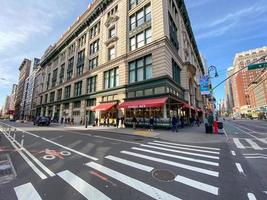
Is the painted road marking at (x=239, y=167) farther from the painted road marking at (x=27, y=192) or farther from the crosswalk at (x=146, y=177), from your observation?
the painted road marking at (x=27, y=192)

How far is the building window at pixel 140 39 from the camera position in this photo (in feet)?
77.3

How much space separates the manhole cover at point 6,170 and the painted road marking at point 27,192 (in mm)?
907

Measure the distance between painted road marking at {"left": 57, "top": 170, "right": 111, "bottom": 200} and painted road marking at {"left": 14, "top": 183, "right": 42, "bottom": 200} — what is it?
0.86 m

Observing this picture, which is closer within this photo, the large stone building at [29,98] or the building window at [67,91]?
the building window at [67,91]

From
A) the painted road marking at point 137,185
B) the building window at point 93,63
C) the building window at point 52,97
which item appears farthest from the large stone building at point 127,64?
the painted road marking at point 137,185

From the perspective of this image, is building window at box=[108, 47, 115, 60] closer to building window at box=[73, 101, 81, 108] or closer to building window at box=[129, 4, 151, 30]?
building window at box=[129, 4, 151, 30]

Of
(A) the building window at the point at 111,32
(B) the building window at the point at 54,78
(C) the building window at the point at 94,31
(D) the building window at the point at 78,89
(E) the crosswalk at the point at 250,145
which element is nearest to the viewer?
(E) the crosswalk at the point at 250,145

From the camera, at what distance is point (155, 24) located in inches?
873

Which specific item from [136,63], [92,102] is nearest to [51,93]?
[92,102]

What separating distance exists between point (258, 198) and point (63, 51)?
57238mm

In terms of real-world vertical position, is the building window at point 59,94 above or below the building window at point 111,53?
below

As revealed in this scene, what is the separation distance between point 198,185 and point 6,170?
6710mm

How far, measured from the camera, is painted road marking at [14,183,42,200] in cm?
362

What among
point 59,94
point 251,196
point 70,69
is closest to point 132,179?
point 251,196
